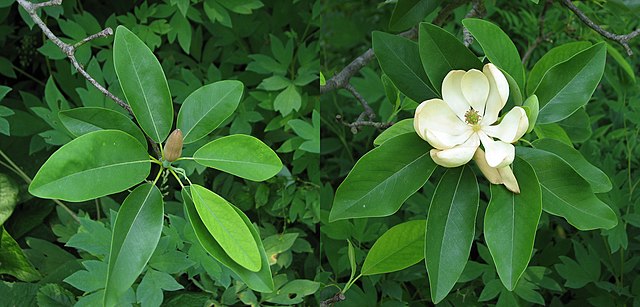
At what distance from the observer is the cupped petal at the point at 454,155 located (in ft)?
1.99

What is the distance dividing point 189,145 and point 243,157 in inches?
16.7

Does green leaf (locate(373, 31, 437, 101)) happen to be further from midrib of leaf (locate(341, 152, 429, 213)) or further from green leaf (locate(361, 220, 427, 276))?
green leaf (locate(361, 220, 427, 276))

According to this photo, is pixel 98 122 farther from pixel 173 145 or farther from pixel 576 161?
pixel 576 161

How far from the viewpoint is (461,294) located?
3.53 feet

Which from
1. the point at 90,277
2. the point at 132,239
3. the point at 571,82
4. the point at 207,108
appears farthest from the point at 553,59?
the point at 90,277

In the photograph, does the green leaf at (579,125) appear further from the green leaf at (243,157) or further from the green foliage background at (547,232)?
the green leaf at (243,157)

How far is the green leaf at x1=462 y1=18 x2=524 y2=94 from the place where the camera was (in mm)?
683

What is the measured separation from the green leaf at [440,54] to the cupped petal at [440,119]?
0.16 feet

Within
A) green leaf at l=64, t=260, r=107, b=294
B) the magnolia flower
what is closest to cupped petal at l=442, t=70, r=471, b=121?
the magnolia flower

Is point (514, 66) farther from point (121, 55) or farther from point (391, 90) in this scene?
point (121, 55)

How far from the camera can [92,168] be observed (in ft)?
2.03

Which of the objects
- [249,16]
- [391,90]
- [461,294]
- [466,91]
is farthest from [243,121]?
[466,91]

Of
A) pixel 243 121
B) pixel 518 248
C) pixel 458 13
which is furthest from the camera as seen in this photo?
pixel 458 13

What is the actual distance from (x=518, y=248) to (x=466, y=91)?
0.51 feet
